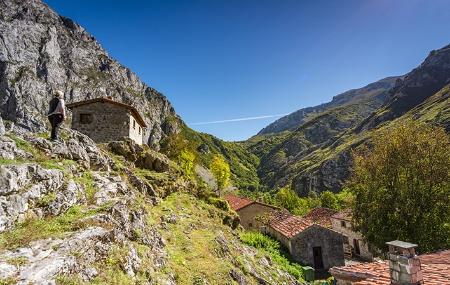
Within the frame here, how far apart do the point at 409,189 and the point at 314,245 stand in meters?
13.3

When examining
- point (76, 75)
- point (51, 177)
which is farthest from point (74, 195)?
point (76, 75)

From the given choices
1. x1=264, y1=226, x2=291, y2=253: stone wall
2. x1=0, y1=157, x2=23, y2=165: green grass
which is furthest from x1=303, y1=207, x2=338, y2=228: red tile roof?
x1=0, y1=157, x2=23, y2=165: green grass

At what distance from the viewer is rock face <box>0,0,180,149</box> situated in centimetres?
12138

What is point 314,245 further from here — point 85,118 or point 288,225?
point 85,118

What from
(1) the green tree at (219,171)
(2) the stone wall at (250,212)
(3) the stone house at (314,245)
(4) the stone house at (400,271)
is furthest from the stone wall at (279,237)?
(1) the green tree at (219,171)

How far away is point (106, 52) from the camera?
196750 mm

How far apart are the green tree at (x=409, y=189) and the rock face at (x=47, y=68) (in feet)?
268

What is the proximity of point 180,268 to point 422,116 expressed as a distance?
16886cm

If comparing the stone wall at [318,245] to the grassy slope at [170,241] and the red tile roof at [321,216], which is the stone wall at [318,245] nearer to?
the grassy slope at [170,241]

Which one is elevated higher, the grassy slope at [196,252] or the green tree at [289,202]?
the grassy slope at [196,252]

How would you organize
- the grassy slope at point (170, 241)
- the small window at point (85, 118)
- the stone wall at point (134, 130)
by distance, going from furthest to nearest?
1. the stone wall at point (134, 130)
2. the small window at point (85, 118)
3. the grassy slope at point (170, 241)

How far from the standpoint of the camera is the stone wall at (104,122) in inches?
1146

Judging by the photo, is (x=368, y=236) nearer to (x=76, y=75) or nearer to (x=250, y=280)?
(x=250, y=280)

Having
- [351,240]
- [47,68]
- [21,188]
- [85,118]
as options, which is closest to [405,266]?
[21,188]
